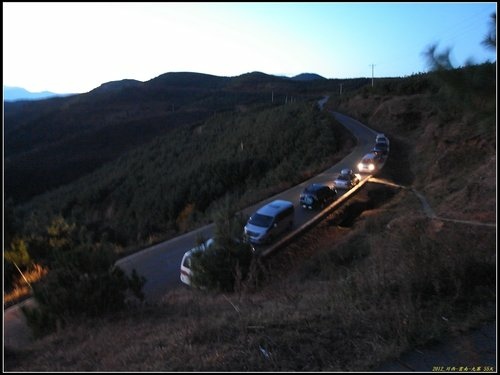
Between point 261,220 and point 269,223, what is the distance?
43cm

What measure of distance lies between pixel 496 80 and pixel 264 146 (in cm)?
3980

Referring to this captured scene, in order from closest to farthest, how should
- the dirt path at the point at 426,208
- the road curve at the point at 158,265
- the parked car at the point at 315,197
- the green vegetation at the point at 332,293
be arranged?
the green vegetation at the point at 332,293 < the road curve at the point at 158,265 < the dirt path at the point at 426,208 < the parked car at the point at 315,197

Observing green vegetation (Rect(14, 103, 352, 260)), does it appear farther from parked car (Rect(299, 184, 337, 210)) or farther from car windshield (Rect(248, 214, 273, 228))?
car windshield (Rect(248, 214, 273, 228))

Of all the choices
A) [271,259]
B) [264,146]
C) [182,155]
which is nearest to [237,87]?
[182,155]

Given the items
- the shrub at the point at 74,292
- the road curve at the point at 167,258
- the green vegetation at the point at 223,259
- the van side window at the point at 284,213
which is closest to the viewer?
the shrub at the point at 74,292

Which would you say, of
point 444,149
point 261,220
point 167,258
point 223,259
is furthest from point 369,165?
point 223,259

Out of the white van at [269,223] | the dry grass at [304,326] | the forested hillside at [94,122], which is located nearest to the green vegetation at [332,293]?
the dry grass at [304,326]

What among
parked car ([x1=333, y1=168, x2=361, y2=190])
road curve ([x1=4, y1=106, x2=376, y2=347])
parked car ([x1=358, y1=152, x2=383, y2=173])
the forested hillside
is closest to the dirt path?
parked car ([x1=358, y1=152, x2=383, y2=173])

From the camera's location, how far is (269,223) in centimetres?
1823

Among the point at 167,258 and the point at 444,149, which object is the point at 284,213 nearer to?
the point at 167,258

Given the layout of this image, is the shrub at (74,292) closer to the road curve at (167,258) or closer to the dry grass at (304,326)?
the dry grass at (304,326)

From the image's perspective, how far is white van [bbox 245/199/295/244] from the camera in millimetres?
17859

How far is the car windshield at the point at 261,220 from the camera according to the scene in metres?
18.2

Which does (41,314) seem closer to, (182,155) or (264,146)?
(264,146)
